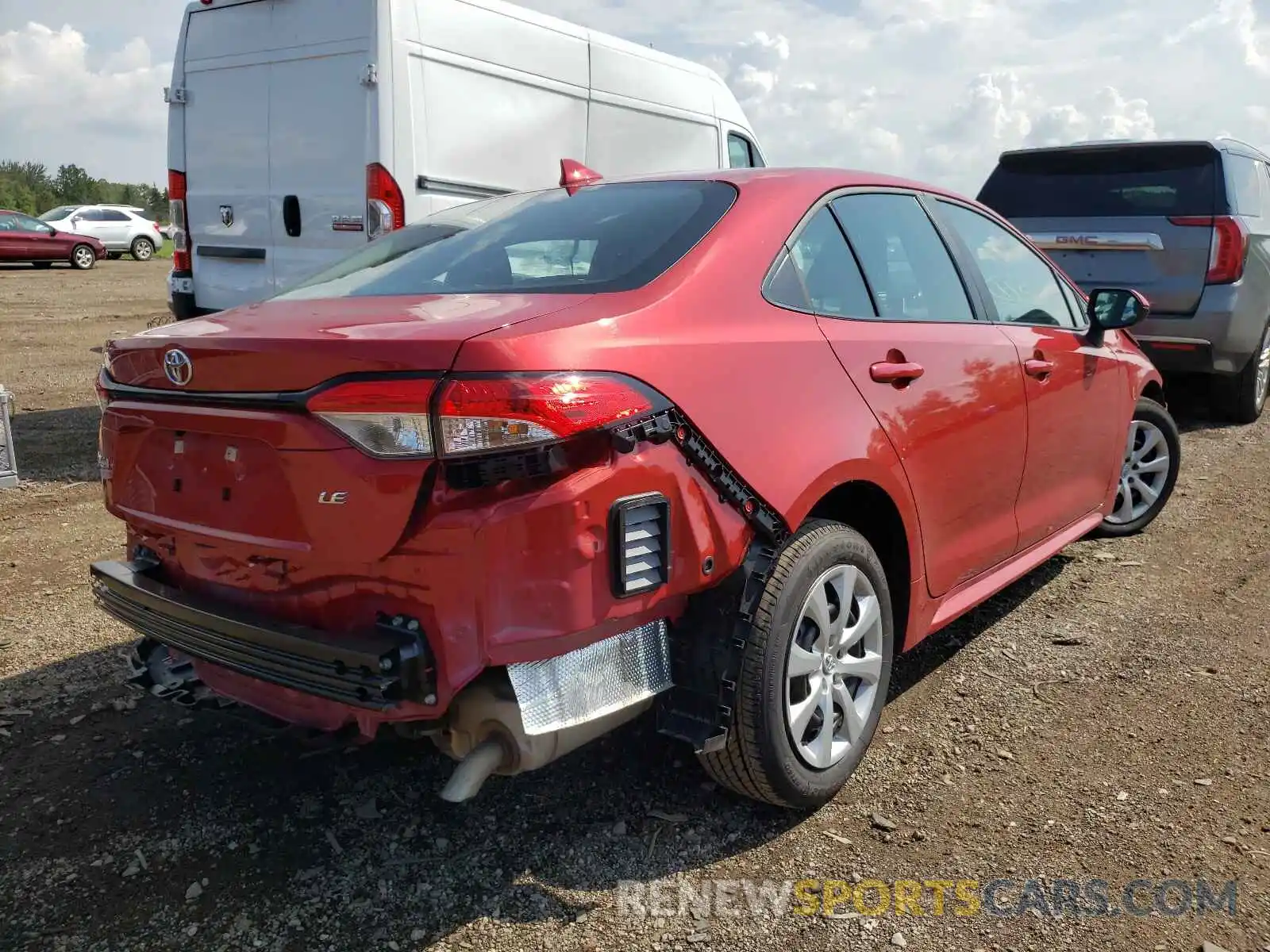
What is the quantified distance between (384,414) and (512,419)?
272mm

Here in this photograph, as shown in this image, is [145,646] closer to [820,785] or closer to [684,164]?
[820,785]

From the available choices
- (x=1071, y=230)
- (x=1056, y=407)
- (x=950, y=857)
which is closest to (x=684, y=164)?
(x=1071, y=230)

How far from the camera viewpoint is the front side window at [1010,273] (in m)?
3.73

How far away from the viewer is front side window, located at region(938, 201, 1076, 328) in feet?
12.2

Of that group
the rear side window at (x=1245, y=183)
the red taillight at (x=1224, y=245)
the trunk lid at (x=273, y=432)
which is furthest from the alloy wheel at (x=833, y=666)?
the rear side window at (x=1245, y=183)

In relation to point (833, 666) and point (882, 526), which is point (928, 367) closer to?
point (882, 526)

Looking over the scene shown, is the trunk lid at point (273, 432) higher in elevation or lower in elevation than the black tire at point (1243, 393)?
higher

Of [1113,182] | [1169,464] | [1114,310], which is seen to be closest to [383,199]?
[1114,310]

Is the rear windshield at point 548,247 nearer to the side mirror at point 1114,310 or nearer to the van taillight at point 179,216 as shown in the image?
the side mirror at point 1114,310

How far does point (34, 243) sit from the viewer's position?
2430cm

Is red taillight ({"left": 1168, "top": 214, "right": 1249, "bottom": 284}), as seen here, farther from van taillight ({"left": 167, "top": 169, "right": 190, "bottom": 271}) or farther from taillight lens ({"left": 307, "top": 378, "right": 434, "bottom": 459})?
van taillight ({"left": 167, "top": 169, "right": 190, "bottom": 271})

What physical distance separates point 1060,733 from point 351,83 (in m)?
5.19

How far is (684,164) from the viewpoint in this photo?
8.69 metres

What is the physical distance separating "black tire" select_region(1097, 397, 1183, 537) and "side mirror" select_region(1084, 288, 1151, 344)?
810 mm
